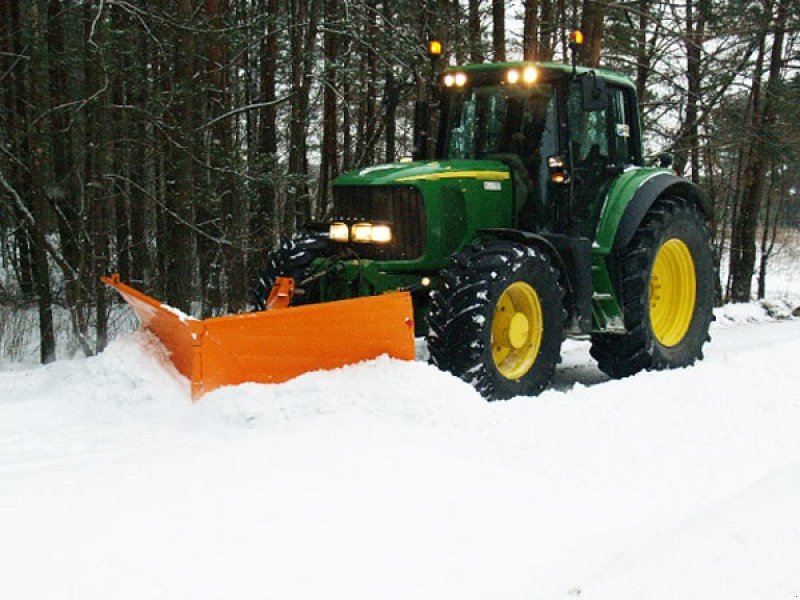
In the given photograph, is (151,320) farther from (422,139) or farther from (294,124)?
(294,124)

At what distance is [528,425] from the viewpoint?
15.5 ft

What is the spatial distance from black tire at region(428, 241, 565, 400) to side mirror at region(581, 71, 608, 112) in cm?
113

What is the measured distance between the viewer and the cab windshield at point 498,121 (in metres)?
6.36

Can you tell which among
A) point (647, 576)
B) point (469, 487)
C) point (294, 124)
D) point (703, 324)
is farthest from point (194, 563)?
point (294, 124)

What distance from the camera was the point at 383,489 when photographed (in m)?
3.73

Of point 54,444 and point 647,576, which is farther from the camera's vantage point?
point 54,444

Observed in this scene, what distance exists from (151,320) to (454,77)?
10.1 ft

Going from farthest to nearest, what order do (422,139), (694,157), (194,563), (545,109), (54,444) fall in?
(694,157)
(422,139)
(545,109)
(54,444)
(194,563)

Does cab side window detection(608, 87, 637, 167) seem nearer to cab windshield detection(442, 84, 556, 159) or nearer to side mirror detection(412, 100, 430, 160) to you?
cab windshield detection(442, 84, 556, 159)

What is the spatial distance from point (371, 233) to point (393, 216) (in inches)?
7.9

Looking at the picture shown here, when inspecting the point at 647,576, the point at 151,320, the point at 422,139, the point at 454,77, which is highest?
the point at 454,77

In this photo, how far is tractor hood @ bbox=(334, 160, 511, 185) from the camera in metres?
6.07

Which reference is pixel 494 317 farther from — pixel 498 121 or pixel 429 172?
pixel 498 121

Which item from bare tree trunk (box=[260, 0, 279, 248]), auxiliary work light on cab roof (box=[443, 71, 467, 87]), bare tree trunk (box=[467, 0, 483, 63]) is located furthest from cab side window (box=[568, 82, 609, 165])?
bare tree trunk (box=[260, 0, 279, 248])
